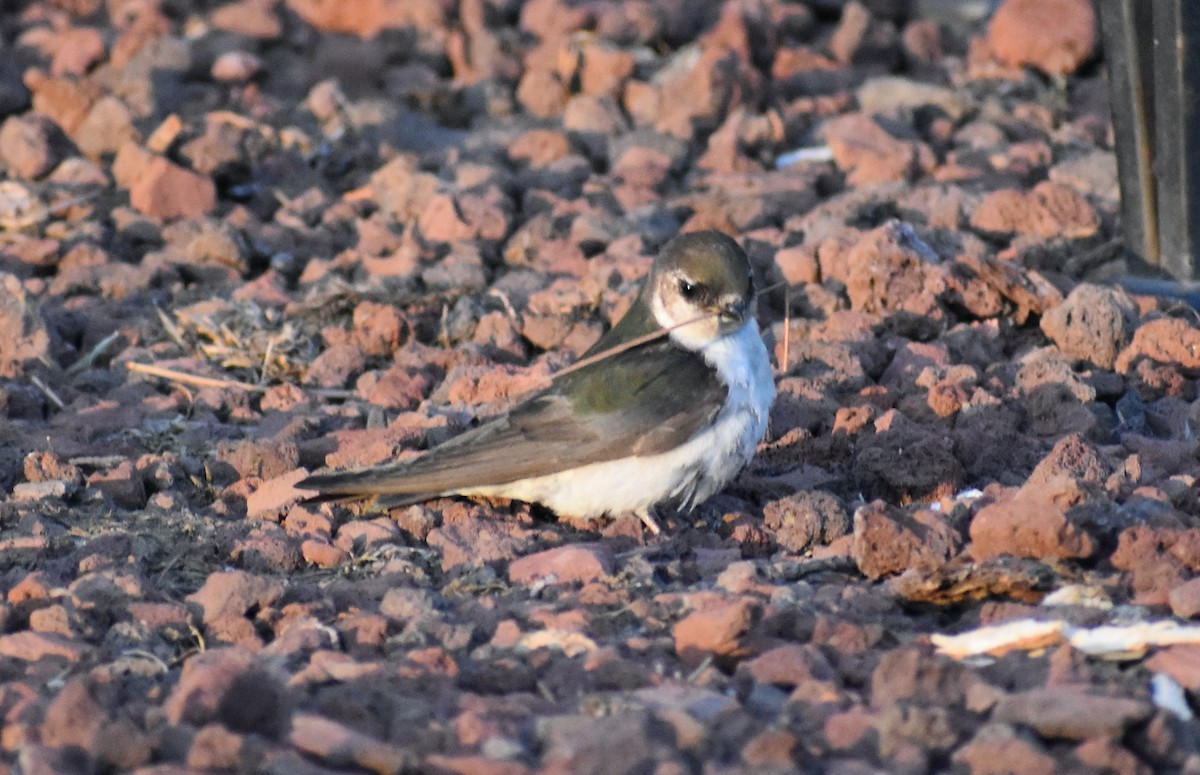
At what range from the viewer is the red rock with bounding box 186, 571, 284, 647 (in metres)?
3.92

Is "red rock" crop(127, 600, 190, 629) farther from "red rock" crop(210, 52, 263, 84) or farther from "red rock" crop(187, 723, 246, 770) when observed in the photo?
"red rock" crop(210, 52, 263, 84)

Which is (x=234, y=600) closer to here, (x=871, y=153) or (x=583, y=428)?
(x=583, y=428)

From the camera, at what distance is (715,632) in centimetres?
365

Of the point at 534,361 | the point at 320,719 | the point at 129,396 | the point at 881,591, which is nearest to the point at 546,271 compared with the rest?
the point at 534,361

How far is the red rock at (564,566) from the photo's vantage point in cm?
422

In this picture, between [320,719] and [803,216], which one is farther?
[803,216]

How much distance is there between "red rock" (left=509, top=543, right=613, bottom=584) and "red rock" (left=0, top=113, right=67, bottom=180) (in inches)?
163

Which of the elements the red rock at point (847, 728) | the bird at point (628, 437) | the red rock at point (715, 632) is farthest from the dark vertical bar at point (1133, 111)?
the red rock at point (847, 728)

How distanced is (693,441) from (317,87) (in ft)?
13.5

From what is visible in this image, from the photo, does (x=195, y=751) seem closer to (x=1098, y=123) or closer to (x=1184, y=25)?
(x=1184, y=25)

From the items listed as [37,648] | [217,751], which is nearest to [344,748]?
[217,751]

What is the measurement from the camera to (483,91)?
841 cm

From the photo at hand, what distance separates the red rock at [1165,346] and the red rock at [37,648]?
352 cm

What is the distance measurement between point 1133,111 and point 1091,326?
92cm
